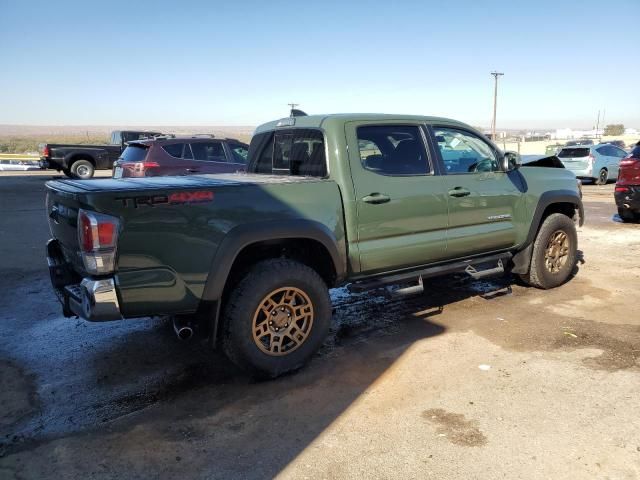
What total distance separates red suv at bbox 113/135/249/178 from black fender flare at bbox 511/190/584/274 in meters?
6.48

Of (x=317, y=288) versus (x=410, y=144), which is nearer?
(x=317, y=288)

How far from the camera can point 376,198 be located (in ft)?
14.0

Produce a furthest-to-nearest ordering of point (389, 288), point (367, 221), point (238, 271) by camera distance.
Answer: point (389, 288) → point (367, 221) → point (238, 271)

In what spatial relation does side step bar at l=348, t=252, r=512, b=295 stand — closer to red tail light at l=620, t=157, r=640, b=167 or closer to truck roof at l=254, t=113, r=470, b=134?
truck roof at l=254, t=113, r=470, b=134

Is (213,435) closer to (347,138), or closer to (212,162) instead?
(347,138)

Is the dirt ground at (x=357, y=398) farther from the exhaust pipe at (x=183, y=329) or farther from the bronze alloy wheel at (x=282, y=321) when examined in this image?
the exhaust pipe at (x=183, y=329)

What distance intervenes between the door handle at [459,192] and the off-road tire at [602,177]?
1718cm

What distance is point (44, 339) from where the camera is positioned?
474cm

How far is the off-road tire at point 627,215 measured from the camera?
10.6 meters

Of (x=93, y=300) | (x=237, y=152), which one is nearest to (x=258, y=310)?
(x=93, y=300)

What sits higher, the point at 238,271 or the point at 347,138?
the point at 347,138

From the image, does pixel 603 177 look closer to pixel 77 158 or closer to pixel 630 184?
pixel 630 184

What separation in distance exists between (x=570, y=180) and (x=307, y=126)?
3372 millimetres

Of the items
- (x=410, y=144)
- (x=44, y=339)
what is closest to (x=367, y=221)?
(x=410, y=144)
